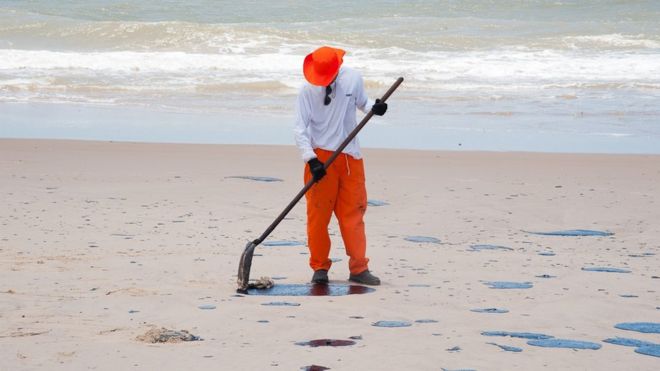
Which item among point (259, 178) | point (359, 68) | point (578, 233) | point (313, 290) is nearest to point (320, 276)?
point (313, 290)

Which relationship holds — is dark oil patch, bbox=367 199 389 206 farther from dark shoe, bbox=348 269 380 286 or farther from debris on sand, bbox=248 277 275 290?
debris on sand, bbox=248 277 275 290

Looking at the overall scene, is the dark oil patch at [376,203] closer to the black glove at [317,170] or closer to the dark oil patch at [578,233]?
the dark oil patch at [578,233]

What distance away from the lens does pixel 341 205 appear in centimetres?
573

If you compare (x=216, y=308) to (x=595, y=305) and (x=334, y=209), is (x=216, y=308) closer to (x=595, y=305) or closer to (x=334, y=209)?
(x=334, y=209)

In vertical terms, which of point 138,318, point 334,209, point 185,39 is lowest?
point 138,318

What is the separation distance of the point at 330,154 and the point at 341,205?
0.28m

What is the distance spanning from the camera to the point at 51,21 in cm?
2898

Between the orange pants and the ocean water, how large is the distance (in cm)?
599

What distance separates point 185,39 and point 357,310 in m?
21.1

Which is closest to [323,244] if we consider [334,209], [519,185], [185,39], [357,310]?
[334,209]

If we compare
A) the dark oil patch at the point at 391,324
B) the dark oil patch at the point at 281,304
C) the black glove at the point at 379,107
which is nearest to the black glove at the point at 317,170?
the black glove at the point at 379,107

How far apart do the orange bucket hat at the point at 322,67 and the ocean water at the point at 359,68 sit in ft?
20.4

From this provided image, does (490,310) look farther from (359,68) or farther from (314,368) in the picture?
(359,68)

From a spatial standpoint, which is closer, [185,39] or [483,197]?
[483,197]
